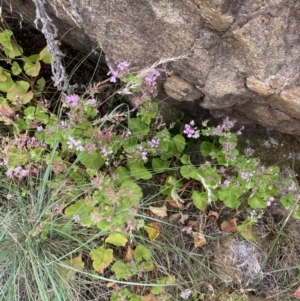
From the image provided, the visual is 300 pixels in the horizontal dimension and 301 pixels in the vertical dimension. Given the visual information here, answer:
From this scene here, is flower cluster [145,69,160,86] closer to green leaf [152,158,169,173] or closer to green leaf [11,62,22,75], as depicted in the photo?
green leaf [152,158,169,173]

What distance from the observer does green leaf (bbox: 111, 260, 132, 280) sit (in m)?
2.03

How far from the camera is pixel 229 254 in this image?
2291mm

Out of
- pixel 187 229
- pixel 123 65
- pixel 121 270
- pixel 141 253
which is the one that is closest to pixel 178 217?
pixel 187 229

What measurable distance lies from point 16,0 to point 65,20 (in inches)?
12.0

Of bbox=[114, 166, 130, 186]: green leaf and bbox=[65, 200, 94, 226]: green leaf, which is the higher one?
bbox=[114, 166, 130, 186]: green leaf

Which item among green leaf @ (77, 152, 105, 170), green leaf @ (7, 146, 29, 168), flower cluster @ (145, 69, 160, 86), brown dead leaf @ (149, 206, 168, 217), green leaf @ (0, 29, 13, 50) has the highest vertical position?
flower cluster @ (145, 69, 160, 86)

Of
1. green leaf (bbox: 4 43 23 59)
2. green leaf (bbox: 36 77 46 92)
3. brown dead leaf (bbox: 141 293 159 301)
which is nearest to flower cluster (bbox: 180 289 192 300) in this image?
brown dead leaf (bbox: 141 293 159 301)

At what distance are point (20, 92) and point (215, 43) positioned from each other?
0.96 metres

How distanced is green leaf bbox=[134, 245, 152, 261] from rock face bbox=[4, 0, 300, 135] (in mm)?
713

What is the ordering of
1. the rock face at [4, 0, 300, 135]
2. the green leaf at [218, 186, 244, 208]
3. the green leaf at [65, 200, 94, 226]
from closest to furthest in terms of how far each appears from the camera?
the rock face at [4, 0, 300, 135] → the green leaf at [65, 200, 94, 226] → the green leaf at [218, 186, 244, 208]

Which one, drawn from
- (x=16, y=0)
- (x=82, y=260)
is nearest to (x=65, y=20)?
(x=16, y=0)

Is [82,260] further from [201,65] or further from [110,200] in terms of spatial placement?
[201,65]

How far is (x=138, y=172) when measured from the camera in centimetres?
200

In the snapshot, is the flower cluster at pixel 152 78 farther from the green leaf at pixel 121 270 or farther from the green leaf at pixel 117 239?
the green leaf at pixel 121 270
